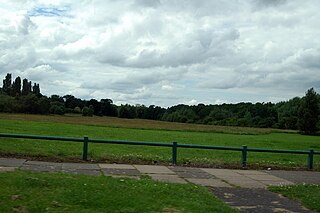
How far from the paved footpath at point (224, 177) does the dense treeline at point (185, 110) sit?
74947mm

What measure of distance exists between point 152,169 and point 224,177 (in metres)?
2.28

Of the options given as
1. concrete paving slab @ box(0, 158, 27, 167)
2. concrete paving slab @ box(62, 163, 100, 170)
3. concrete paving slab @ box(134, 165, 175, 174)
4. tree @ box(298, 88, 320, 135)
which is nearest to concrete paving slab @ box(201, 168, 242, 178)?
concrete paving slab @ box(134, 165, 175, 174)

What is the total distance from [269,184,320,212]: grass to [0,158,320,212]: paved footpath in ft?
0.82

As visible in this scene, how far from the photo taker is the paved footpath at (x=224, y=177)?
29.4 feet

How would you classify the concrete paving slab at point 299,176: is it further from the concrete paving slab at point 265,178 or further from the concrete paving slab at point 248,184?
the concrete paving slab at point 248,184

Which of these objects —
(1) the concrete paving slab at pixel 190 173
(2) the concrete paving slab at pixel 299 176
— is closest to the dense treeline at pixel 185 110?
(2) the concrete paving slab at pixel 299 176

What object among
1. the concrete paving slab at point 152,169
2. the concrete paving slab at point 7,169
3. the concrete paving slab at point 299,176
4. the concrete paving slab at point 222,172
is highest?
the concrete paving slab at point 7,169

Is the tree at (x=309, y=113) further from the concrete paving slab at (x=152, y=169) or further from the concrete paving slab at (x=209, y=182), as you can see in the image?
the concrete paving slab at (x=209, y=182)

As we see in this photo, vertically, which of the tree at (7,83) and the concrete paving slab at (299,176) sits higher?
the tree at (7,83)

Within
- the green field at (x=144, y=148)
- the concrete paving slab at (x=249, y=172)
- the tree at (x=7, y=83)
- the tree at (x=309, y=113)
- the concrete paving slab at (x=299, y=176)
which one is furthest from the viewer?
the tree at (x=7, y=83)

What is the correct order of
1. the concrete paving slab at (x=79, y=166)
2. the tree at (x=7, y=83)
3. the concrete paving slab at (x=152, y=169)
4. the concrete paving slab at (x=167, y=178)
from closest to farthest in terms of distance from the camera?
the concrete paving slab at (x=167, y=178) → the concrete paving slab at (x=79, y=166) → the concrete paving slab at (x=152, y=169) → the tree at (x=7, y=83)

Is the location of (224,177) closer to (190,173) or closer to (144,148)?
(190,173)

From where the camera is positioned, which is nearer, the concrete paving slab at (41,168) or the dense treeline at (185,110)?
the concrete paving slab at (41,168)

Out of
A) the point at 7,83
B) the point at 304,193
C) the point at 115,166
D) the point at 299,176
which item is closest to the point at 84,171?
the point at 115,166
